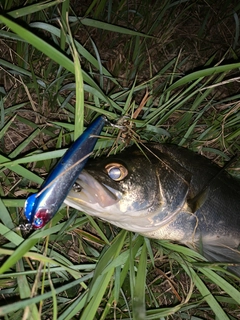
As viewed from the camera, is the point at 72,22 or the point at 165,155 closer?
the point at 165,155

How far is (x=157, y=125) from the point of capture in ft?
8.13

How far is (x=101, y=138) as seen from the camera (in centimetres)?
221

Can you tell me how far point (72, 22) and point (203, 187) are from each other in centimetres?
136

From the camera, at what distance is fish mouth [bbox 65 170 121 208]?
181cm

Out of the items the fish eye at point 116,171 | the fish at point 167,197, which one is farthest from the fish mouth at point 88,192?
the fish eye at point 116,171

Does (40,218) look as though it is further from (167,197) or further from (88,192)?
(167,197)

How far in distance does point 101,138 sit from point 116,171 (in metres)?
0.33

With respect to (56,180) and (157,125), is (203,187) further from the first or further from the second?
(56,180)

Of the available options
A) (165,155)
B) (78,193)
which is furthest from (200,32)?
(78,193)

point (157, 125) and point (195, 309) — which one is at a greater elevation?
point (157, 125)

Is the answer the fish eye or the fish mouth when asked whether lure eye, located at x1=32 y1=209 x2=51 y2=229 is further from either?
the fish eye

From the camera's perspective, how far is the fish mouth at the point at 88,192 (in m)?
1.81

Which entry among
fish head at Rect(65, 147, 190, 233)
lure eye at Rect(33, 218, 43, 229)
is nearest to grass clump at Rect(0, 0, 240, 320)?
lure eye at Rect(33, 218, 43, 229)

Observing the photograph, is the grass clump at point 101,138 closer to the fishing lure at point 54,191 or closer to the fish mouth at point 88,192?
the fishing lure at point 54,191
